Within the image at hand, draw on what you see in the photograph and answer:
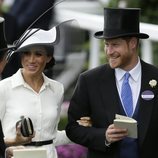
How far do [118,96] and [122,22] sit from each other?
55 cm

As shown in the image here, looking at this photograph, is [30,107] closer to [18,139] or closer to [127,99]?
[18,139]

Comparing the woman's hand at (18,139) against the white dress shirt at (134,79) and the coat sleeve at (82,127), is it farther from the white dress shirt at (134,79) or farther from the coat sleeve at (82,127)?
the white dress shirt at (134,79)

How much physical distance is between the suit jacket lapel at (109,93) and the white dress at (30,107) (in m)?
0.39

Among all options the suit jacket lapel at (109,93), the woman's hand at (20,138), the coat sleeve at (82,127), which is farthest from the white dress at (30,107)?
the suit jacket lapel at (109,93)

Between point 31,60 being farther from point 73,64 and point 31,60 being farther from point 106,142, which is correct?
point 73,64

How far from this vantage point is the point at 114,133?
23.2 feet

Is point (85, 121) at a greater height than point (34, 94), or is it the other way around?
point (34, 94)

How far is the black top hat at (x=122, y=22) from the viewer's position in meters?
7.41

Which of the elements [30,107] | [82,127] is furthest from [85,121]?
[30,107]

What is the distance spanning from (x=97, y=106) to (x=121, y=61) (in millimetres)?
378

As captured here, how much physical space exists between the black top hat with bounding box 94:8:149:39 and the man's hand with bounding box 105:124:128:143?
0.73m

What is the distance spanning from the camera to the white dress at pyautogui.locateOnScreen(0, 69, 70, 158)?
7348 millimetres

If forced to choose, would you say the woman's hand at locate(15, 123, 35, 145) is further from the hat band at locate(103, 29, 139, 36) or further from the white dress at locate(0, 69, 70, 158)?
the hat band at locate(103, 29, 139, 36)

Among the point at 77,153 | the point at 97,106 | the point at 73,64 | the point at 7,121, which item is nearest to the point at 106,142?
the point at 97,106
